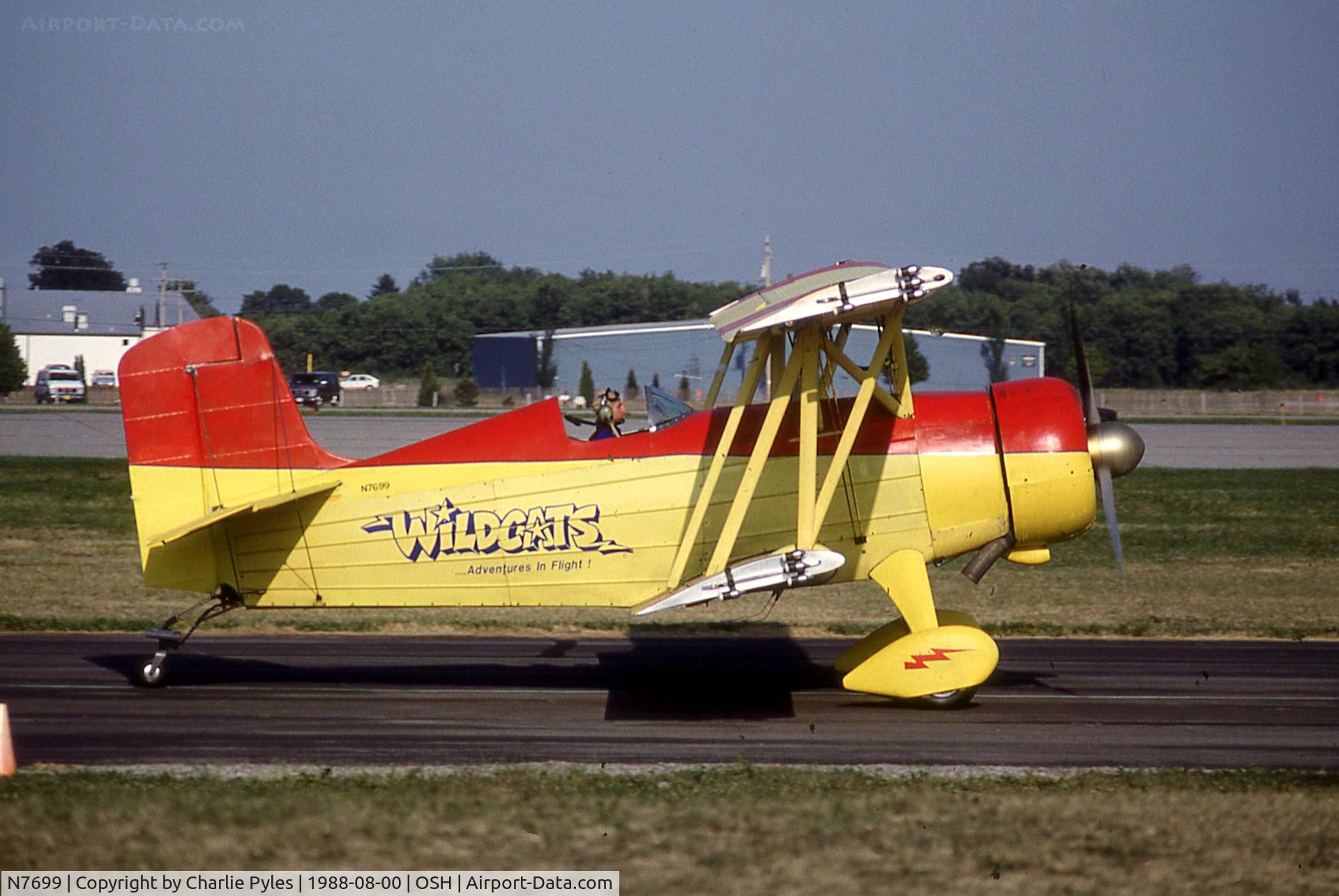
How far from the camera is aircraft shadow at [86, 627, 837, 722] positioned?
31.4 feet

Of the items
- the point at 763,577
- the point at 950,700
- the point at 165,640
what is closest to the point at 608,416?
the point at 763,577

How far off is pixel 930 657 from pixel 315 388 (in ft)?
157

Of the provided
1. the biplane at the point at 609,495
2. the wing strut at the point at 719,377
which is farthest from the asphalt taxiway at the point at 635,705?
the wing strut at the point at 719,377

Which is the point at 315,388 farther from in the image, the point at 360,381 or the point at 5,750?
the point at 5,750

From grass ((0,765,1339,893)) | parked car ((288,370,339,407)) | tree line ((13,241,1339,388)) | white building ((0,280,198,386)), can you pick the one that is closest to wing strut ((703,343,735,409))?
grass ((0,765,1339,893))

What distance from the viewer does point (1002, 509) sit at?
376 inches

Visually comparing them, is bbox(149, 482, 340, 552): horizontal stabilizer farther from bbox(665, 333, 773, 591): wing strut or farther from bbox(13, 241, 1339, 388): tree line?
bbox(13, 241, 1339, 388): tree line

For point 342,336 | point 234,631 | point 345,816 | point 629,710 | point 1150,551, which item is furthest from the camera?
point 342,336

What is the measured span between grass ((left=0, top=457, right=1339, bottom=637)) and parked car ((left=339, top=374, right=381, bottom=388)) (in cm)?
4492

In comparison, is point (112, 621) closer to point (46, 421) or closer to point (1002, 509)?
point (1002, 509)

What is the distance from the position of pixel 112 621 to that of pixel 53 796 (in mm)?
7461

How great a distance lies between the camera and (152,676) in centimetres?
1006

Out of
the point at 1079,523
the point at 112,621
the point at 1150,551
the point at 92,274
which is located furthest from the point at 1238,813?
the point at 92,274

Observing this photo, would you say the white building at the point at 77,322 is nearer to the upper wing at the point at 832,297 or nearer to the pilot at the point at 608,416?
the pilot at the point at 608,416
